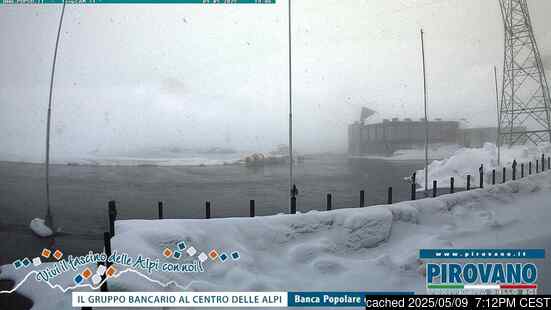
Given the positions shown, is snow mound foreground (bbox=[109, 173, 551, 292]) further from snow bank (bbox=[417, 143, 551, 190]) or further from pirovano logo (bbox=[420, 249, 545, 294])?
snow bank (bbox=[417, 143, 551, 190])

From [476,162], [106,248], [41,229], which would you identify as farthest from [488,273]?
[476,162]

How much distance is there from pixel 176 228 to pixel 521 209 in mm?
6283

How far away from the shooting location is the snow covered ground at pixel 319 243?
276 cm

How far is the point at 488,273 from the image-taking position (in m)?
2.51

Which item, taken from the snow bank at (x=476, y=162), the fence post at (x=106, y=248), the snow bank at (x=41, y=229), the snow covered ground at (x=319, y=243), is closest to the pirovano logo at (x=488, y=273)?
the snow covered ground at (x=319, y=243)

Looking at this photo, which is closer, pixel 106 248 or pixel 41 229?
pixel 106 248

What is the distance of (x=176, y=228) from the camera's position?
3193 millimetres

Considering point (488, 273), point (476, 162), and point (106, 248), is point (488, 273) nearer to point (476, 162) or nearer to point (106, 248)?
point (106, 248)

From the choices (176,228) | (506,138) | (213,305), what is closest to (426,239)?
(213,305)

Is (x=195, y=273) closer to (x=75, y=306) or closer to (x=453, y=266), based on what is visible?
(x=75, y=306)

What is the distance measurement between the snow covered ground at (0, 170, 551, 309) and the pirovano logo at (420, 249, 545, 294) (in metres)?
0.28

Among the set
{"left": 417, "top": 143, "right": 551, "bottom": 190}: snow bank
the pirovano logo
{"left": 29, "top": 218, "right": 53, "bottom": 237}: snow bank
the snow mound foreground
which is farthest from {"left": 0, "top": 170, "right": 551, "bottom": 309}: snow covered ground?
{"left": 417, "top": 143, "right": 551, "bottom": 190}: snow bank

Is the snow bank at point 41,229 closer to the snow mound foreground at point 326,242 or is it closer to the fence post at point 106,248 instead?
the snow mound foreground at point 326,242

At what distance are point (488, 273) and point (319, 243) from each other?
1786mm
